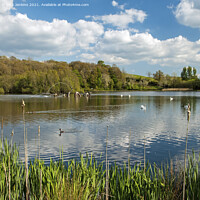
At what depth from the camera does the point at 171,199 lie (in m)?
5.00

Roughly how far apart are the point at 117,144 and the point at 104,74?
132 meters

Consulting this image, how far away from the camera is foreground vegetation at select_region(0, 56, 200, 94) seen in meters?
85.6

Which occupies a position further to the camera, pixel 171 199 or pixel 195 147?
pixel 195 147

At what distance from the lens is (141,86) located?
5910 inches

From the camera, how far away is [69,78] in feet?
305

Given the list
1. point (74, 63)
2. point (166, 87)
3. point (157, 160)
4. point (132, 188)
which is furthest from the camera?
point (166, 87)

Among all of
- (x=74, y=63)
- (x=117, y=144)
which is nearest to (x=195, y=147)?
(x=117, y=144)

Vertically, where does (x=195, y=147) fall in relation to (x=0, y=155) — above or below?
below

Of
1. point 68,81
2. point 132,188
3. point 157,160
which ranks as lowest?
point 157,160

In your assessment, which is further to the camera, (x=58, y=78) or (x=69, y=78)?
(x=69, y=78)

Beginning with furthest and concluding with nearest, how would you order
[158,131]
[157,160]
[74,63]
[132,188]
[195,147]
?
1. [74,63]
2. [158,131]
3. [195,147]
4. [157,160]
5. [132,188]

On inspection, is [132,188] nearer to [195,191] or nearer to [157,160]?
[195,191]

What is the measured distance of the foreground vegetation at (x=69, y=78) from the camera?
8562 centimetres

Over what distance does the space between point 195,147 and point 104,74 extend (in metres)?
133
